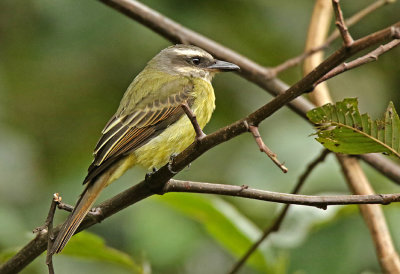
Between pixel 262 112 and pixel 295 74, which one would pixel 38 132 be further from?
pixel 262 112

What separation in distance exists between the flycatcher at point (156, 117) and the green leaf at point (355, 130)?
1069 millimetres

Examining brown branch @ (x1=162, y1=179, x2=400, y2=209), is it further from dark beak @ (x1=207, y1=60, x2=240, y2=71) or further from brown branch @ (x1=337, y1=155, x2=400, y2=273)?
dark beak @ (x1=207, y1=60, x2=240, y2=71)

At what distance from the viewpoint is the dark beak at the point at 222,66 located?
351 cm

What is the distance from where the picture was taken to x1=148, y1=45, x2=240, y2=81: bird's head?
390 cm

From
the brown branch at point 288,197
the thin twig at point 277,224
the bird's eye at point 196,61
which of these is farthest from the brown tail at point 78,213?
the bird's eye at point 196,61

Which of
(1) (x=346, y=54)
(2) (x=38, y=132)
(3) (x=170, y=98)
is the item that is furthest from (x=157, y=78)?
(1) (x=346, y=54)

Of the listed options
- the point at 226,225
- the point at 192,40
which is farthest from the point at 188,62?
the point at 226,225

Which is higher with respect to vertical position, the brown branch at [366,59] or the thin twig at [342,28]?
the thin twig at [342,28]

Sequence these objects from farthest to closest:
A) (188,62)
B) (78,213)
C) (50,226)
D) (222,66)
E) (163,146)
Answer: (188,62) → (222,66) → (163,146) → (78,213) → (50,226)

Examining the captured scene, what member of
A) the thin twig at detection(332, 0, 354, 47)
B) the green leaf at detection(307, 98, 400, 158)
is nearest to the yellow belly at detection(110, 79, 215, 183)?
the green leaf at detection(307, 98, 400, 158)

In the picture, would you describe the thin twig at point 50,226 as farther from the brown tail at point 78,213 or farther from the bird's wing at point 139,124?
the bird's wing at point 139,124

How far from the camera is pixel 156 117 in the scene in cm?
351

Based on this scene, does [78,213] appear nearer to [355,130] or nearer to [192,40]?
[355,130]

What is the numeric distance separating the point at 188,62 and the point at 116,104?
145cm
